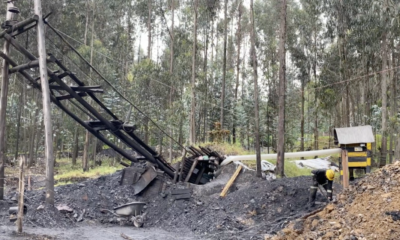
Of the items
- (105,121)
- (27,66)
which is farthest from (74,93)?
(27,66)

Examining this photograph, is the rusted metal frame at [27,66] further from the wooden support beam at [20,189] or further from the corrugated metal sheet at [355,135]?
the corrugated metal sheet at [355,135]

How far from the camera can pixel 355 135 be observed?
42.2 ft

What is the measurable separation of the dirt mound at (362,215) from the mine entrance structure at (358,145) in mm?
5726

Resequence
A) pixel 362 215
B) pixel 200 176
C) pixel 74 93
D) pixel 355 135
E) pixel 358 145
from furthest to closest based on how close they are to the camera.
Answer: pixel 200 176 < pixel 355 135 < pixel 358 145 < pixel 74 93 < pixel 362 215

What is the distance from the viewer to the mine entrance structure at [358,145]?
12438mm

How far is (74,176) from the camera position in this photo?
1983 centimetres

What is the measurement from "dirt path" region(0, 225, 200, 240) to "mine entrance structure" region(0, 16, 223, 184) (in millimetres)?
2884

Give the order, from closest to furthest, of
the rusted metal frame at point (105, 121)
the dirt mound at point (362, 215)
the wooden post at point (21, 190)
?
Result: the dirt mound at point (362, 215) < the wooden post at point (21, 190) < the rusted metal frame at point (105, 121)

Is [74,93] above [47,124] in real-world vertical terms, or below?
above

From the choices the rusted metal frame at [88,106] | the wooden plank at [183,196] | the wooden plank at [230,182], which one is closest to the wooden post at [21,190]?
the rusted metal frame at [88,106]

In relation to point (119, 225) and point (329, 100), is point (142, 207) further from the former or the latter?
point (329, 100)

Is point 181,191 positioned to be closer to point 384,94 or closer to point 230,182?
point 230,182

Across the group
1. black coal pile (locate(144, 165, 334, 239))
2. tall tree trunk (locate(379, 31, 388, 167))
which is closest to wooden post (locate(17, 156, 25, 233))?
black coal pile (locate(144, 165, 334, 239))

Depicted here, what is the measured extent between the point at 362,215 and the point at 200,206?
20.4 ft
